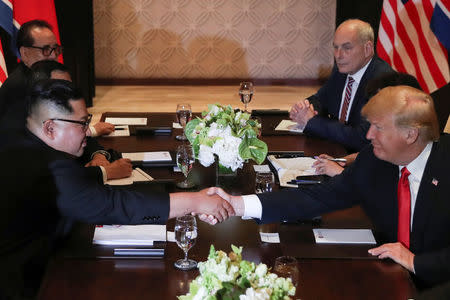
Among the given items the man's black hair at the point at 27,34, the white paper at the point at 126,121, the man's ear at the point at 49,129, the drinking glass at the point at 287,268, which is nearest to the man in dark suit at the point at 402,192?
the drinking glass at the point at 287,268

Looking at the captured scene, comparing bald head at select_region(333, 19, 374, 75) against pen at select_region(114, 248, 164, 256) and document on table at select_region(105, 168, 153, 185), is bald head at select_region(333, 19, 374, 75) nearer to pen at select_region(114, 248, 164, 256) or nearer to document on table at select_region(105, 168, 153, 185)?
document on table at select_region(105, 168, 153, 185)

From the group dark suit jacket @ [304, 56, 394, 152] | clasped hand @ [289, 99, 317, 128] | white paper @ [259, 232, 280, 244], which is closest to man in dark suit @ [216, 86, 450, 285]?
white paper @ [259, 232, 280, 244]

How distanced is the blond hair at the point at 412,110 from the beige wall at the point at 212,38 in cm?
605

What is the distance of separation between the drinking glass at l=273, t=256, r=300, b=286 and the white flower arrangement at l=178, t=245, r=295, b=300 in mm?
477

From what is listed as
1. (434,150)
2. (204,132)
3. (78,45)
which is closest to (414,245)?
(434,150)

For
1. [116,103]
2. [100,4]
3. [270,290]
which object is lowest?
[116,103]

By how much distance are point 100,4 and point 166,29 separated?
92 centimetres

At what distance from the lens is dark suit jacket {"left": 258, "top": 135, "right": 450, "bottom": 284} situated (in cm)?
238

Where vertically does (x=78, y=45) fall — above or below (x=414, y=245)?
above

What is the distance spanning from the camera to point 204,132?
299 cm

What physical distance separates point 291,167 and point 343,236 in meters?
0.87

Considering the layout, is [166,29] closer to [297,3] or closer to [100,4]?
[100,4]

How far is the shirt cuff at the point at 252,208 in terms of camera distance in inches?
102

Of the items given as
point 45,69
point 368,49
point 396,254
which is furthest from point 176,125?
point 396,254
